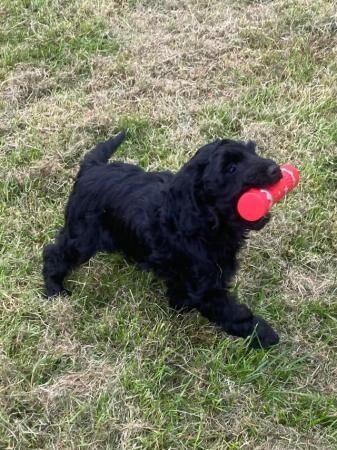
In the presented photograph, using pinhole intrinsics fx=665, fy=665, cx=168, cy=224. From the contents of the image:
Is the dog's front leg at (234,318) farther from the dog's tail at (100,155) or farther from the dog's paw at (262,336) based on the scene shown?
the dog's tail at (100,155)

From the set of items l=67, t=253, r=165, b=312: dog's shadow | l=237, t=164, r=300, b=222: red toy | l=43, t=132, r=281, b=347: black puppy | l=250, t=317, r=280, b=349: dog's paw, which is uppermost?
l=237, t=164, r=300, b=222: red toy

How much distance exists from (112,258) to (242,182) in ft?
3.79

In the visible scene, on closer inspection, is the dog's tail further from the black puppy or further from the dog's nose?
the dog's nose

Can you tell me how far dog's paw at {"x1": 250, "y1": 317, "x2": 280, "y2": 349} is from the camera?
3.08m

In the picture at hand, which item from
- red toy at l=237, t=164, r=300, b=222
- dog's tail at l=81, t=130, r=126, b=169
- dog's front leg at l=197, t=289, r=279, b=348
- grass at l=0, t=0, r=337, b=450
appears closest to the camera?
red toy at l=237, t=164, r=300, b=222

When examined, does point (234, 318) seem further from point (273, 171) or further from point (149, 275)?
point (273, 171)

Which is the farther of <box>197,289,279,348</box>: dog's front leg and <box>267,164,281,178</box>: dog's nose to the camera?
<box>197,289,279,348</box>: dog's front leg

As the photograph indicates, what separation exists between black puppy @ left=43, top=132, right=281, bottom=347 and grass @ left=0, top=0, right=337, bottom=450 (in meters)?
0.19

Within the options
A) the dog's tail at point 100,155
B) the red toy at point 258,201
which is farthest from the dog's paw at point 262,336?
the dog's tail at point 100,155

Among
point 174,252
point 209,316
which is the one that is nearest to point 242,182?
point 174,252

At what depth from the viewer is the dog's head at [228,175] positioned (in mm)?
2588

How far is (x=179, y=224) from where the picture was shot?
2.87 m

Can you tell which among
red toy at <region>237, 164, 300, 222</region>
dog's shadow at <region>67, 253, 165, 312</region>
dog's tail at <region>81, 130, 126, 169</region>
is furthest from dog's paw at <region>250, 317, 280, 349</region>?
dog's tail at <region>81, 130, 126, 169</region>

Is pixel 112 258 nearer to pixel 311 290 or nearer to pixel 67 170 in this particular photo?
pixel 67 170
